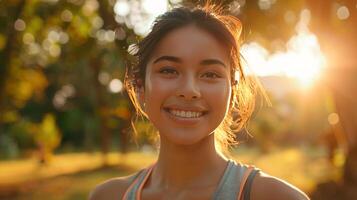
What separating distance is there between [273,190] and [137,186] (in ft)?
2.14

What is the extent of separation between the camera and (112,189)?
8.10 ft

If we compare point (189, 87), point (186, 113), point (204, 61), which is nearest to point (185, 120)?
point (186, 113)

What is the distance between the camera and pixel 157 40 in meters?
2.31

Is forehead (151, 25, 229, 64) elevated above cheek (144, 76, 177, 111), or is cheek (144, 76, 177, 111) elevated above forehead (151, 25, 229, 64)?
forehead (151, 25, 229, 64)

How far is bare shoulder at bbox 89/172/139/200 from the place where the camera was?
2436 millimetres

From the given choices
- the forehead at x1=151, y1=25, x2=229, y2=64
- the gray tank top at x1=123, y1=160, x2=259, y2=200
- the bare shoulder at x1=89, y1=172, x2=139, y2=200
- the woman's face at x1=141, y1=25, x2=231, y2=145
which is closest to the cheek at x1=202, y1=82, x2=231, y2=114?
the woman's face at x1=141, y1=25, x2=231, y2=145

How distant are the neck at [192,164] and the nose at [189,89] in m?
0.28

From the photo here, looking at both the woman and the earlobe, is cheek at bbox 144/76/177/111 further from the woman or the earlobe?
the earlobe

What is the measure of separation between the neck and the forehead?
37 cm

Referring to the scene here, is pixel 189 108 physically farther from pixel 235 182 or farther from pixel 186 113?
pixel 235 182

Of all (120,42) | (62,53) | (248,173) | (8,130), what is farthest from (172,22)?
(8,130)

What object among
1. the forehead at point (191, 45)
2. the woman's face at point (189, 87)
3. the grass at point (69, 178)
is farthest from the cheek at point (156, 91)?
the grass at point (69, 178)

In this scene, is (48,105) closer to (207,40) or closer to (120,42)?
(120,42)

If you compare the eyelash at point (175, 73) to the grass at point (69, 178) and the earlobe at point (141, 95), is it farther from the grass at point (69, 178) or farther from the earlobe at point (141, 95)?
the grass at point (69, 178)
